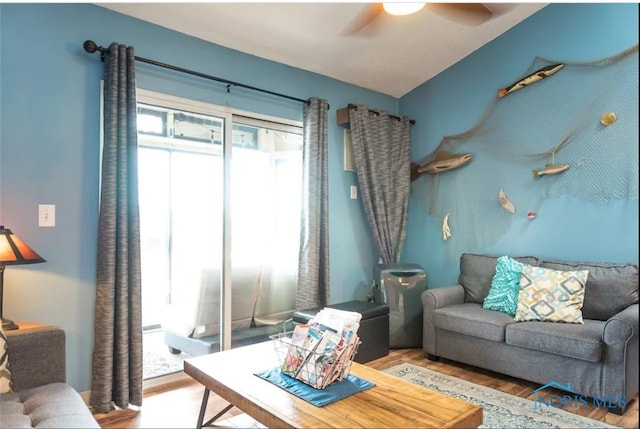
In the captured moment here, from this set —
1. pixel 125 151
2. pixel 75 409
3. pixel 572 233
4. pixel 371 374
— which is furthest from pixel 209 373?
pixel 572 233

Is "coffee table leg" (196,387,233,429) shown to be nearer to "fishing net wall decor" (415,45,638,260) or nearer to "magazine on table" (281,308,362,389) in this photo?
"magazine on table" (281,308,362,389)

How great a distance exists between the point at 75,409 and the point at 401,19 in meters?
2.97

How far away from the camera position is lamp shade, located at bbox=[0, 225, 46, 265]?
1.86 metres

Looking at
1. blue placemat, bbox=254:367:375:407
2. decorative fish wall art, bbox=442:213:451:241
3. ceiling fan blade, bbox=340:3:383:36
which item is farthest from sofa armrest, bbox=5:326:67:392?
ceiling fan blade, bbox=340:3:383:36

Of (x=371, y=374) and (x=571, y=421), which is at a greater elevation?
(x=371, y=374)

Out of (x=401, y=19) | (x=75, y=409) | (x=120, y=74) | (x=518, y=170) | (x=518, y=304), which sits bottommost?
(x=75, y=409)

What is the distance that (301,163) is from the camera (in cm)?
354

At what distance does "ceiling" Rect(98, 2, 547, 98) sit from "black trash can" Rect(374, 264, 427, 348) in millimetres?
1744

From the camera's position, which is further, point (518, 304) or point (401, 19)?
point (401, 19)

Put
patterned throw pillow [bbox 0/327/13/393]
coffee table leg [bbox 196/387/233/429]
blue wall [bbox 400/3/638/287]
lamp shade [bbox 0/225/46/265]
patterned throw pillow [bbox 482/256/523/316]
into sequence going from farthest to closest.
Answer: patterned throw pillow [bbox 482/256/523/316]
coffee table leg [bbox 196/387/233/429]
lamp shade [bbox 0/225/46/265]
patterned throw pillow [bbox 0/327/13/393]
blue wall [bbox 400/3/638/287]

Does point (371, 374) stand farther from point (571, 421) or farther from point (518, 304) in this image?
point (518, 304)

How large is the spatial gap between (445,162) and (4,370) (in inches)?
105

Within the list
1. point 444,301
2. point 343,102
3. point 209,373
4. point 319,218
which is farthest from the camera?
point 343,102

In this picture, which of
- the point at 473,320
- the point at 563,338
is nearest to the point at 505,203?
the point at 563,338
